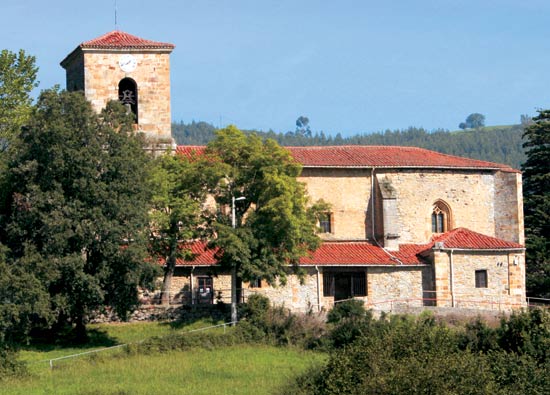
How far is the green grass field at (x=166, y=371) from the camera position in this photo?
4312cm

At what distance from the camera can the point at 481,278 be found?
61719 millimetres

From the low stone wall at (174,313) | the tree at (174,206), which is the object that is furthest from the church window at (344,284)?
the tree at (174,206)

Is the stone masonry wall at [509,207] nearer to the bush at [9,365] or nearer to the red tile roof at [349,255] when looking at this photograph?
the red tile roof at [349,255]

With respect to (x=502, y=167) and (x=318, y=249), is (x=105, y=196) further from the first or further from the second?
(x=502, y=167)

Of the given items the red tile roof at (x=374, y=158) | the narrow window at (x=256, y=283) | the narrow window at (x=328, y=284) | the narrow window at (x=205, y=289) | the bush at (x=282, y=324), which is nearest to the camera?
the bush at (x=282, y=324)

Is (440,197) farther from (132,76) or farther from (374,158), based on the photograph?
(132,76)

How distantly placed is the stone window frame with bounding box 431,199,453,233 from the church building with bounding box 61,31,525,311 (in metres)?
0.05

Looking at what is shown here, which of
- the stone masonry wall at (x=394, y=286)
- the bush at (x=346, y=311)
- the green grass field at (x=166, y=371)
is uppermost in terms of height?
the stone masonry wall at (x=394, y=286)

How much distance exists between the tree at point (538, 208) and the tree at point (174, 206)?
1905 cm

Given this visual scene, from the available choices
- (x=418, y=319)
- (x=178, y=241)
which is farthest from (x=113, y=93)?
(x=418, y=319)

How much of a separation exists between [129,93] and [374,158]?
12798 millimetres

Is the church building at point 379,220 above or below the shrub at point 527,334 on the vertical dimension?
above

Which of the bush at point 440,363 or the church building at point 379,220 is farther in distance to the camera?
the church building at point 379,220

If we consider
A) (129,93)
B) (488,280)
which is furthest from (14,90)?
(488,280)
